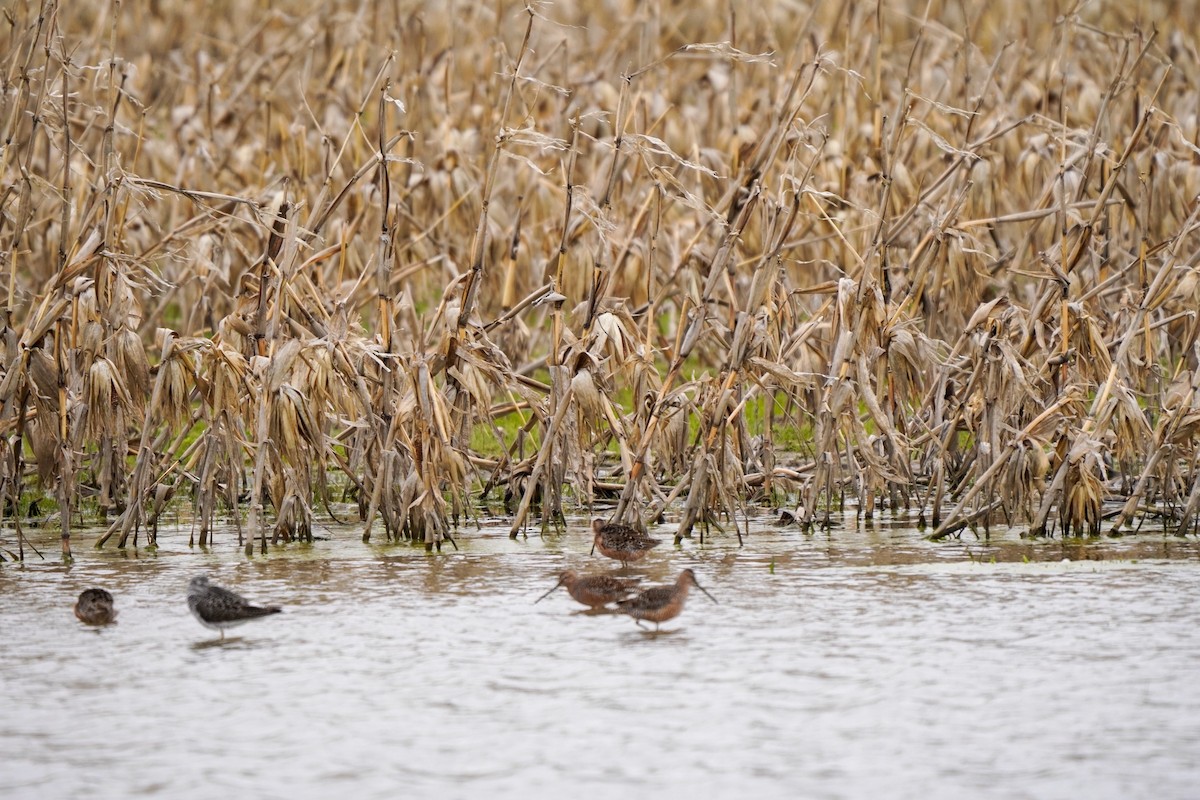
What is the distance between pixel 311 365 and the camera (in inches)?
305

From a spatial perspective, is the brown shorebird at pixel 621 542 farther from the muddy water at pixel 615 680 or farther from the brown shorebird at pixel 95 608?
the brown shorebird at pixel 95 608

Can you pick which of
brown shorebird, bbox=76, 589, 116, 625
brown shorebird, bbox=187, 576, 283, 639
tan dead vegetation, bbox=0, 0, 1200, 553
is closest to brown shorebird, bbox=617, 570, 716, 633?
brown shorebird, bbox=187, 576, 283, 639

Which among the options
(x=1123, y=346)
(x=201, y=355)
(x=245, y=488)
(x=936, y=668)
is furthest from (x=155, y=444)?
(x=1123, y=346)

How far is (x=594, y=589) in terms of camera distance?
6582mm

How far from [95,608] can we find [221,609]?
1.95 ft

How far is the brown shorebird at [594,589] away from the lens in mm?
6586

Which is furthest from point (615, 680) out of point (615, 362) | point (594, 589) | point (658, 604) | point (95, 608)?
point (615, 362)

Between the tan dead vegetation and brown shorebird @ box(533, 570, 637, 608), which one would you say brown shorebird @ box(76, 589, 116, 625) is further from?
brown shorebird @ box(533, 570, 637, 608)

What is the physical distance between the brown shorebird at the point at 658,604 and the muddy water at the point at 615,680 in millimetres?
97

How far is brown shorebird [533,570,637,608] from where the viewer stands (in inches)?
259

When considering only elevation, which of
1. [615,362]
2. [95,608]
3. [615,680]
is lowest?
[615,680]

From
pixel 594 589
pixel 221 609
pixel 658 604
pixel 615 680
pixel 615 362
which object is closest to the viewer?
pixel 615 680

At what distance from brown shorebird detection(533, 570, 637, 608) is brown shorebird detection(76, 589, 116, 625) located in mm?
1793

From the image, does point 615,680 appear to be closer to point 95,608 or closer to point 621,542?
point 621,542
